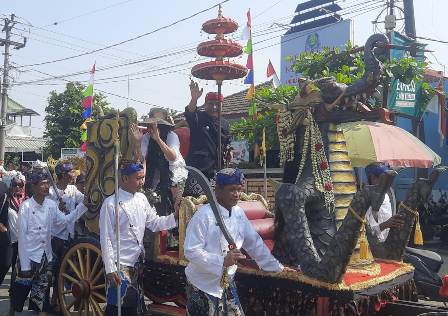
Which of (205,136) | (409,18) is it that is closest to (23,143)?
(409,18)

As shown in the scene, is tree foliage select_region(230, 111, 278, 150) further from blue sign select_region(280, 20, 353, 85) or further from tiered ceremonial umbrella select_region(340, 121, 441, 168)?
blue sign select_region(280, 20, 353, 85)

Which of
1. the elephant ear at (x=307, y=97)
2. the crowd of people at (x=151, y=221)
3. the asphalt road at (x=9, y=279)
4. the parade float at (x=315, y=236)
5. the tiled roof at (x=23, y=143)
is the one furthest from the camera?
the tiled roof at (x=23, y=143)

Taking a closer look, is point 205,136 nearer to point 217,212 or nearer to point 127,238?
point 127,238

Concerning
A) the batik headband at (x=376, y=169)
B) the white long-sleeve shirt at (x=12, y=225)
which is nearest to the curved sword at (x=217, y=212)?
the batik headband at (x=376, y=169)

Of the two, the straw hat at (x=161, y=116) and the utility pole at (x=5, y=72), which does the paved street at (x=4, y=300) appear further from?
the utility pole at (x=5, y=72)

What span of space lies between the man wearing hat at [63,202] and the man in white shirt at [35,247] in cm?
17

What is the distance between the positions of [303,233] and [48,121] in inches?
784

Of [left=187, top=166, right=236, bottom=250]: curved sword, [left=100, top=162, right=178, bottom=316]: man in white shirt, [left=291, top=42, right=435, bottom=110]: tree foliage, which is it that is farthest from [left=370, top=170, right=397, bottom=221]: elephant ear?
[left=291, top=42, right=435, bottom=110]: tree foliage

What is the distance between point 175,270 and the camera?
481 cm

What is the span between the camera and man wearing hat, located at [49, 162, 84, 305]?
582 centimetres

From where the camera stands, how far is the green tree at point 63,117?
70.6 feet

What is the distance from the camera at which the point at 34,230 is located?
5379 millimetres

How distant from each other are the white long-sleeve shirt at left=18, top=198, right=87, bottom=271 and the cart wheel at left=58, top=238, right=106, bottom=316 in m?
0.27

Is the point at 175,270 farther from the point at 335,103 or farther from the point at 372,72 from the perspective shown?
the point at 372,72
